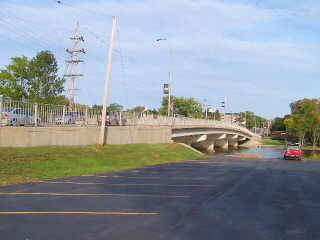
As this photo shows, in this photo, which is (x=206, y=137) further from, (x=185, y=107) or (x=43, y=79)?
(x=185, y=107)

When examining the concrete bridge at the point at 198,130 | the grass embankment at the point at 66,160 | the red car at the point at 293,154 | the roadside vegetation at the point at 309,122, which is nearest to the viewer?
the grass embankment at the point at 66,160

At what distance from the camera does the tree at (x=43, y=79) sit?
1572 inches

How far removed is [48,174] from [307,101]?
280 feet

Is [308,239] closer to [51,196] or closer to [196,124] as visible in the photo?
[51,196]

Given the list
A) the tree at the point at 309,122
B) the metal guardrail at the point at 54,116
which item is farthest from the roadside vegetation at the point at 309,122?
the metal guardrail at the point at 54,116

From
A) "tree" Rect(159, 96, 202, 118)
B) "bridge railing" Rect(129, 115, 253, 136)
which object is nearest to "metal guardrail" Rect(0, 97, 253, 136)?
"bridge railing" Rect(129, 115, 253, 136)

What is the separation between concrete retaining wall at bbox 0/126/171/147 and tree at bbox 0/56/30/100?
14.7 meters

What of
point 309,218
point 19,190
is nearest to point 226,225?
point 309,218

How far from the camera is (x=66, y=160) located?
21219 millimetres

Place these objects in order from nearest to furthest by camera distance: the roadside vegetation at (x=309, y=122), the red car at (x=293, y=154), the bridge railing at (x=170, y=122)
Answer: the bridge railing at (x=170, y=122) → the red car at (x=293, y=154) → the roadside vegetation at (x=309, y=122)

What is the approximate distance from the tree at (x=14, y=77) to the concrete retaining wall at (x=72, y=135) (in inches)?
579

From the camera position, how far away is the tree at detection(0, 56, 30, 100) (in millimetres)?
40031

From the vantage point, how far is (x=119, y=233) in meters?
8.02

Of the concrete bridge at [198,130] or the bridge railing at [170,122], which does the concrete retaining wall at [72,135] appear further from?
the concrete bridge at [198,130]
